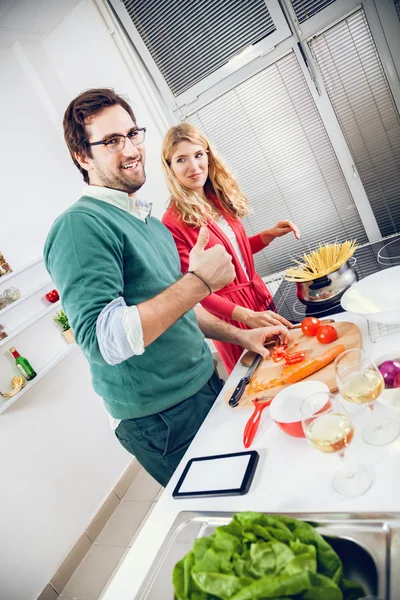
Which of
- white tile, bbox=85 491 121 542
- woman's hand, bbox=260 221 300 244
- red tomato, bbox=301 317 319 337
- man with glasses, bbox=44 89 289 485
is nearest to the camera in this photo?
Result: man with glasses, bbox=44 89 289 485

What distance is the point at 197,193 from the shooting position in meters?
1.98

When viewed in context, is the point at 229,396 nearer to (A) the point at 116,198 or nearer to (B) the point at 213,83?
(A) the point at 116,198

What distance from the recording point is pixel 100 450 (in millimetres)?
2621

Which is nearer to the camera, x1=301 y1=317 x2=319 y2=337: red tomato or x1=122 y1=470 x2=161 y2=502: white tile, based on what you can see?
x1=301 y1=317 x2=319 y2=337: red tomato

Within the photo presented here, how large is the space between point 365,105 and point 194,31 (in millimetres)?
1248

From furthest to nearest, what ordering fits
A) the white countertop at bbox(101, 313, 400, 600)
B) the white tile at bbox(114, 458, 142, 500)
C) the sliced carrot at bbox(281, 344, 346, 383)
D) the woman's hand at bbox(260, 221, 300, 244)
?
the white tile at bbox(114, 458, 142, 500)
the woman's hand at bbox(260, 221, 300, 244)
the sliced carrot at bbox(281, 344, 346, 383)
the white countertop at bbox(101, 313, 400, 600)

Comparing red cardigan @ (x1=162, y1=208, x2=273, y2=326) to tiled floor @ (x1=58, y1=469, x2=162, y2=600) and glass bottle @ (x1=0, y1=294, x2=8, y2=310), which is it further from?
tiled floor @ (x1=58, y1=469, x2=162, y2=600)

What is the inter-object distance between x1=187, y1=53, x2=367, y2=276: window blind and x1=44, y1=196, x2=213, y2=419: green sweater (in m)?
1.67

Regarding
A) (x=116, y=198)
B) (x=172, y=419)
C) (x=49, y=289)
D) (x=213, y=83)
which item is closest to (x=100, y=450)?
(x=49, y=289)

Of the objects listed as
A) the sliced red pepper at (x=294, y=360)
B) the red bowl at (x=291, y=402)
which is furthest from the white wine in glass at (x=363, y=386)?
the sliced red pepper at (x=294, y=360)

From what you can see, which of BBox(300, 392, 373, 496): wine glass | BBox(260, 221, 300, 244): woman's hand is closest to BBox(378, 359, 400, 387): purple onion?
BBox(300, 392, 373, 496): wine glass

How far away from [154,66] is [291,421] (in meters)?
2.87

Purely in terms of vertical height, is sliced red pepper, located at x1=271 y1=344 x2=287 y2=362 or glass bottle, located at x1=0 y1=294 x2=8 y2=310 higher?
glass bottle, located at x1=0 y1=294 x2=8 y2=310

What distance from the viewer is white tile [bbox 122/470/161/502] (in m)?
2.59
